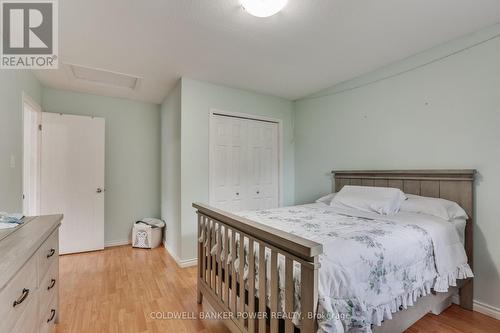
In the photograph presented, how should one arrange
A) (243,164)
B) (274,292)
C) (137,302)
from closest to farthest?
(274,292) → (137,302) → (243,164)

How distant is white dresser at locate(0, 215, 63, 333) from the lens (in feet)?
2.75

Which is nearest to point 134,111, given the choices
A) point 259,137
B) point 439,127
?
point 259,137

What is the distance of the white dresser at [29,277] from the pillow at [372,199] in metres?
2.42

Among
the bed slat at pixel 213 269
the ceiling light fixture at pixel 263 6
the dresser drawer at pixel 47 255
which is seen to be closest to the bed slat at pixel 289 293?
the bed slat at pixel 213 269

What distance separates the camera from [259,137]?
3.71 m

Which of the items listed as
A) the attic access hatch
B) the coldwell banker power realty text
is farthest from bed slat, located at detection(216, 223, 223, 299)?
the attic access hatch

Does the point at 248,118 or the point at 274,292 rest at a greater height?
the point at 248,118

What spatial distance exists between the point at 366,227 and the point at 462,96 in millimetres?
1569

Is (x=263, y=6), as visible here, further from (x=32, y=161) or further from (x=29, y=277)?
(x=32, y=161)

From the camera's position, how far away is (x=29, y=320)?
1.07 metres

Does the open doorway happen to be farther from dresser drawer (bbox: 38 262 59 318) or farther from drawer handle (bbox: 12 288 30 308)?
drawer handle (bbox: 12 288 30 308)

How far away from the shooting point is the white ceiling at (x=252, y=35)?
1.74 metres

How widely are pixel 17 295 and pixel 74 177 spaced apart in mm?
3019

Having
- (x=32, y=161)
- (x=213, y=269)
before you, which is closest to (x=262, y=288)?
(x=213, y=269)
